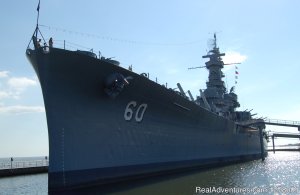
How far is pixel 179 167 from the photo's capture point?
21.1 m

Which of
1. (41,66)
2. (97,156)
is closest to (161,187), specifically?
(97,156)

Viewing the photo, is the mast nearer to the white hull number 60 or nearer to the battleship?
the battleship

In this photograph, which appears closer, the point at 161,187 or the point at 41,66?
the point at 41,66

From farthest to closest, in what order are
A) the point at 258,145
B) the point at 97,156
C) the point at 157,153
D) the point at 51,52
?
the point at 258,145
the point at 157,153
the point at 97,156
the point at 51,52

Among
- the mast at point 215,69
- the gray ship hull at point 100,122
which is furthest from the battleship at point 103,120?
the mast at point 215,69

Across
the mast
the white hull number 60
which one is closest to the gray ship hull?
the white hull number 60

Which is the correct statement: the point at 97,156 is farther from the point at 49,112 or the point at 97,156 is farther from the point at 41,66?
the point at 41,66

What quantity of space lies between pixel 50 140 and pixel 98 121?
216 cm

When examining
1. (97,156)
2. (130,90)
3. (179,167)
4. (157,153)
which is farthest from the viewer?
(179,167)

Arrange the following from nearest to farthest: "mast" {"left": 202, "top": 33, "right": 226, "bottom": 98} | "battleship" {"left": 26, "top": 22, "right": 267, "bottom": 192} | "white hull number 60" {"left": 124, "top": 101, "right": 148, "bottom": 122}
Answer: "battleship" {"left": 26, "top": 22, "right": 267, "bottom": 192} → "white hull number 60" {"left": 124, "top": 101, "right": 148, "bottom": 122} → "mast" {"left": 202, "top": 33, "right": 226, "bottom": 98}

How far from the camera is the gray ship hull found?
13.9 metres

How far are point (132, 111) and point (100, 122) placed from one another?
2019 mm

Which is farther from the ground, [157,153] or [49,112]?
[49,112]

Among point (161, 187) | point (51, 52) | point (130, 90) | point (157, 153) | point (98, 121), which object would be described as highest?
point (51, 52)
